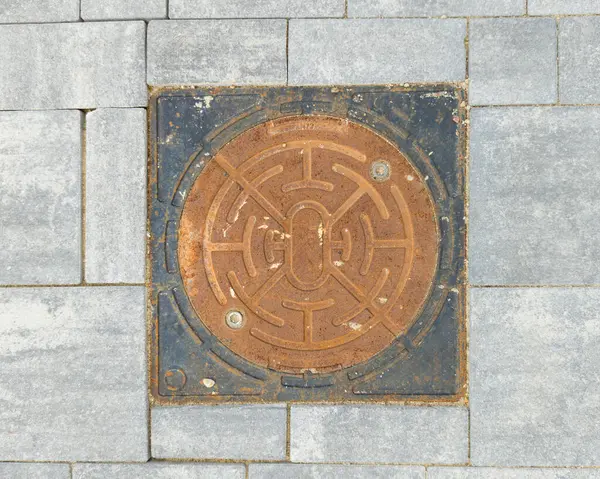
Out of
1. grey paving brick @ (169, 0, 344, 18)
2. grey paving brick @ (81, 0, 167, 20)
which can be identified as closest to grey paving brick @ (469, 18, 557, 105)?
grey paving brick @ (169, 0, 344, 18)

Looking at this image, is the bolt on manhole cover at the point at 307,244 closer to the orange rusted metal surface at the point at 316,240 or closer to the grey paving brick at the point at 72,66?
the orange rusted metal surface at the point at 316,240

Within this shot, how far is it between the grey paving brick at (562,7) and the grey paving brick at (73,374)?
311 cm

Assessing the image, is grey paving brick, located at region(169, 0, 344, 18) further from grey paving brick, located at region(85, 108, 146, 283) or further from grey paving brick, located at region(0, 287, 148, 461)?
grey paving brick, located at region(0, 287, 148, 461)

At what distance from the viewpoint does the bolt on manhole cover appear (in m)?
3.37

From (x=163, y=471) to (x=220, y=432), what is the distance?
0.44m

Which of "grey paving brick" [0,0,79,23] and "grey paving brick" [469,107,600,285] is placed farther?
"grey paving brick" [0,0,79,23]

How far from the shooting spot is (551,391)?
10.8ft

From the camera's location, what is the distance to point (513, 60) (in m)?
3.30

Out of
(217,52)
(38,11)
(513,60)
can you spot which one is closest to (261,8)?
(217,52)

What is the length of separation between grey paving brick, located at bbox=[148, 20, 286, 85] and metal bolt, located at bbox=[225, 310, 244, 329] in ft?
4.89

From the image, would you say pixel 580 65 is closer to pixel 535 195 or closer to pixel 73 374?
pixel 535 195

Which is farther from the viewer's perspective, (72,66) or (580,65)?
(72,66)

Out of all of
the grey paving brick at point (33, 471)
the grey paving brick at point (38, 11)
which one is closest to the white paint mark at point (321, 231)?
the grey paving brick at point (38, 11)

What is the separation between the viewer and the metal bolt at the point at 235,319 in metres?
3.42
